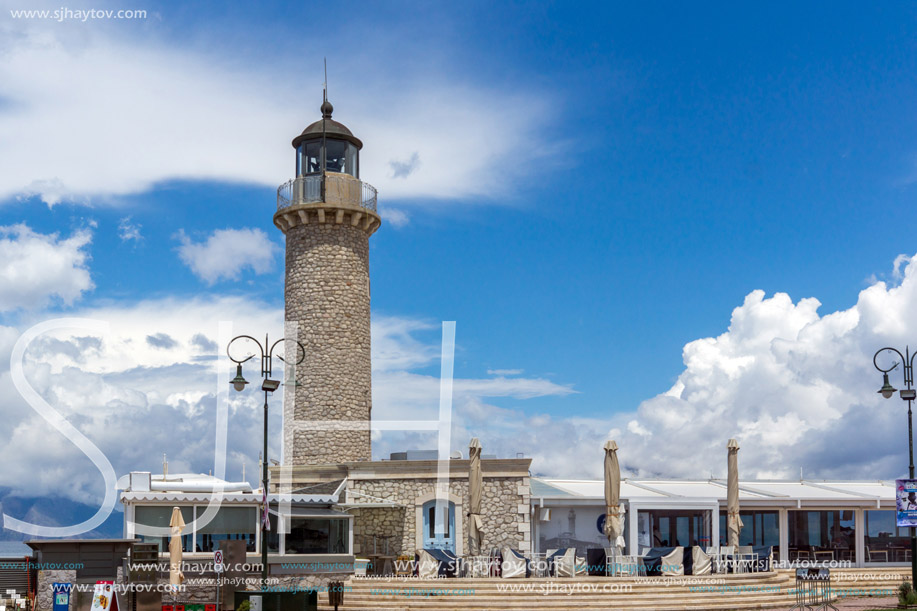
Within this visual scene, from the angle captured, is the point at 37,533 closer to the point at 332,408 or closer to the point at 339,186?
the point at 332,408

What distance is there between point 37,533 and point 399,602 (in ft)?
26.1

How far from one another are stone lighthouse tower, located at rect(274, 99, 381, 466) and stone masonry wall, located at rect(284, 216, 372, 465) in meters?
0.03

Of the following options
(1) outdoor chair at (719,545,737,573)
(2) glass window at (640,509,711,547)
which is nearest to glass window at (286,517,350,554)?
(1) outdoor chair at (719,545,737,573)

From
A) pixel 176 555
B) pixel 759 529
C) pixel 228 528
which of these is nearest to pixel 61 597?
pixel 176 555

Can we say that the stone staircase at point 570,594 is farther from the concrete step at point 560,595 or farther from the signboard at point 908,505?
the signboard at point 908,505

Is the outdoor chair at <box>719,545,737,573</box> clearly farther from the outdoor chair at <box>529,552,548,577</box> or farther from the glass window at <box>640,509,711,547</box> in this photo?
the glass window at <box>640,509,711,547</box>

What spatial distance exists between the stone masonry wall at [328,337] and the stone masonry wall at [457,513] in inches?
108

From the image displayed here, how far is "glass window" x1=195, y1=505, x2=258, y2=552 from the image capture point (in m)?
23.7

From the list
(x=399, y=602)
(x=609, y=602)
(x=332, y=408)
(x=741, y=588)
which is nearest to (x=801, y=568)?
(x=741, y=588)

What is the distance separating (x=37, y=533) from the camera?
21.6m

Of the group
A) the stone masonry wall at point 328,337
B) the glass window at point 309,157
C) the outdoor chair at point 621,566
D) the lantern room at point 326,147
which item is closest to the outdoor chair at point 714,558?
the outdoor chair at point 621,566

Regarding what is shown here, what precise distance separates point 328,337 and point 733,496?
13.1 meters

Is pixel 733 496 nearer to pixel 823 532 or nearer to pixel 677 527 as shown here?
pixel 677 527

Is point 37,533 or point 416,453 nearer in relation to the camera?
point 37,533
